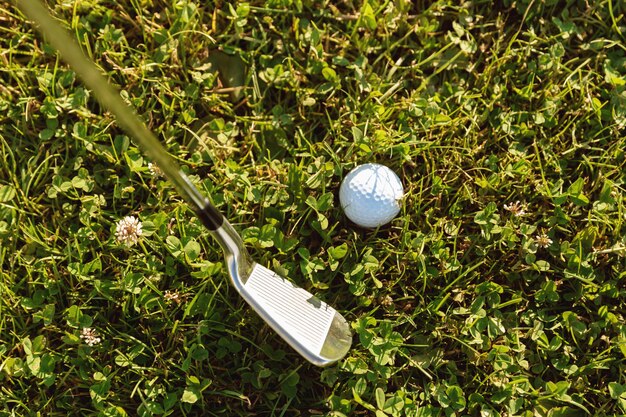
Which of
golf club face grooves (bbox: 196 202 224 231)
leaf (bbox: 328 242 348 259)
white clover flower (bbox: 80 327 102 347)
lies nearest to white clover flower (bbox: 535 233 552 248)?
leaf (bbox: 328 242 348 259)

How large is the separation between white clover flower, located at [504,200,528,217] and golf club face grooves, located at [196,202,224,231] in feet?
4.45

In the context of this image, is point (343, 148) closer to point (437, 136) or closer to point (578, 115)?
point (437, 136)

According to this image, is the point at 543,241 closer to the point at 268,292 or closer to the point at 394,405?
the point at 394,405

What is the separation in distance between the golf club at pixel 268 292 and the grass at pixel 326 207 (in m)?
0.13

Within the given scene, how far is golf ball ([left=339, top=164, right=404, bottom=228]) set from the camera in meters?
2.74

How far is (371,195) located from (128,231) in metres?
1.07

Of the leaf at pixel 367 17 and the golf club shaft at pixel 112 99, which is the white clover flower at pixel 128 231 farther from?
the leaf at pixel 367 17

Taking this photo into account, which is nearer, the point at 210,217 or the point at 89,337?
the point at 210,217

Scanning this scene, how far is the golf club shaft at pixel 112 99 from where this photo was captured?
5.34ft

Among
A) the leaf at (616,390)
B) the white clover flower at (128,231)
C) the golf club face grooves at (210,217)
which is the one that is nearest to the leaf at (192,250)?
the white clover flower at (128,231)

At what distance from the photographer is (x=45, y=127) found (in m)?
2.98

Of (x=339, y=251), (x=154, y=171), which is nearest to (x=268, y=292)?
(x=339, y=251)

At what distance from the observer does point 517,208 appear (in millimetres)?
2885

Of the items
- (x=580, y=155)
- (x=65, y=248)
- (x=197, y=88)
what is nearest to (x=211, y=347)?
(x=65, y=248)
